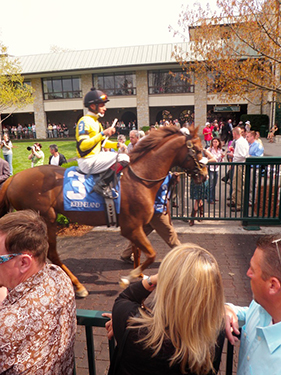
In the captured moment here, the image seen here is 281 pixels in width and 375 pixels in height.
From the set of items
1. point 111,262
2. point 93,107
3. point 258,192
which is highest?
point 93,107

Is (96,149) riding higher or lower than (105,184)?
higher

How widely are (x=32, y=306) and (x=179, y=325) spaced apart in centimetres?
75

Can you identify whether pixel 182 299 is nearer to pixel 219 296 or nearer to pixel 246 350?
pixel 219 296

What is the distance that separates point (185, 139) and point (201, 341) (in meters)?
3.65

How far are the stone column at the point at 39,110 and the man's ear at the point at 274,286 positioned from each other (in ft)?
127

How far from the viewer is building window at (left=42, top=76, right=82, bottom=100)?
3594cm

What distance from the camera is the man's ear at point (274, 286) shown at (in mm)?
1356

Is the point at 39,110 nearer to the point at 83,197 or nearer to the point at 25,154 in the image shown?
the point at 25,154

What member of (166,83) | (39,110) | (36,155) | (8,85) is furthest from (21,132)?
(36,155)

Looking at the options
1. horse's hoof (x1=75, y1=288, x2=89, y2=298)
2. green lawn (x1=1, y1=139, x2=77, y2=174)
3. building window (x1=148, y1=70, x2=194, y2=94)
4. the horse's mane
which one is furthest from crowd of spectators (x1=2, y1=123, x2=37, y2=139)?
horse's hoof (x1=75, y1=288, x2=89, y2=298)

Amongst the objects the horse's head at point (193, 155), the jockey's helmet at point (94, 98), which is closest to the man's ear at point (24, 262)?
the jockey's helmet at point (94, 98)

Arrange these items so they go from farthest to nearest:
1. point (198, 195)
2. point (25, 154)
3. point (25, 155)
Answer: point (25, 154) < point (25, 155) < point (198, 195)

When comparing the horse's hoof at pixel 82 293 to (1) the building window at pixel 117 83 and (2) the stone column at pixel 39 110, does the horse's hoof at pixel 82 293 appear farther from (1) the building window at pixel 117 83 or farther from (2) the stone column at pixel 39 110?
(2) the stone column at pixel 39 110

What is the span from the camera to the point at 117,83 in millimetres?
34969
